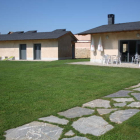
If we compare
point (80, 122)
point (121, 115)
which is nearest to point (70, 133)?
point (80, 122)

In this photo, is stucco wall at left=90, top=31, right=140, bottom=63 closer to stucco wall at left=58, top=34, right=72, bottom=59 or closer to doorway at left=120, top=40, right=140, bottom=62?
doorway at left=120, top=40, right=140, bottom=62

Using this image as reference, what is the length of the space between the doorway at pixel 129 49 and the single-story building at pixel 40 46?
30.2 ft

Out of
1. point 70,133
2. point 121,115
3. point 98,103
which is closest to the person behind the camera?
point 70,133

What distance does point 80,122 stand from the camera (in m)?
3.73

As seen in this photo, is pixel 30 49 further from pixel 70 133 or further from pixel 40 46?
pixel 70 133

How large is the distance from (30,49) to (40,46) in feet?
4.61

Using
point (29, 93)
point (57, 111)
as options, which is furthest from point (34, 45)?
point (57, 111)

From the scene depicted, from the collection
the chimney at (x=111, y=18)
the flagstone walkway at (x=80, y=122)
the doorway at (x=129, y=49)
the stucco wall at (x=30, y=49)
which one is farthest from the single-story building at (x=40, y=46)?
the flagstone walkway at (x=80, y=122)

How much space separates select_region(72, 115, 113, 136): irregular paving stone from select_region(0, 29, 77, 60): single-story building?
20611 millimetres

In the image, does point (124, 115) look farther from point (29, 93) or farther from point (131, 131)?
point (29, 93)

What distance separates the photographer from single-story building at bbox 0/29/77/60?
2508cm

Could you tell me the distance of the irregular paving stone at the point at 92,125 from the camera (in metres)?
3.33

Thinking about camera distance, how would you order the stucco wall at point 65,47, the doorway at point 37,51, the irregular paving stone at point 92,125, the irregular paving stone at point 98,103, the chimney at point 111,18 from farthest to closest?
the doorway at point 37,51
the stucco wall at point 65,47
the chimney at point 111,18
the irregular paving stone at point 98,103
the irregular paving stone at point 92,125

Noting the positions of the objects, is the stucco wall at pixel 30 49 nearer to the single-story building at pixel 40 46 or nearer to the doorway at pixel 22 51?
the single-story building at pixel 40 46
